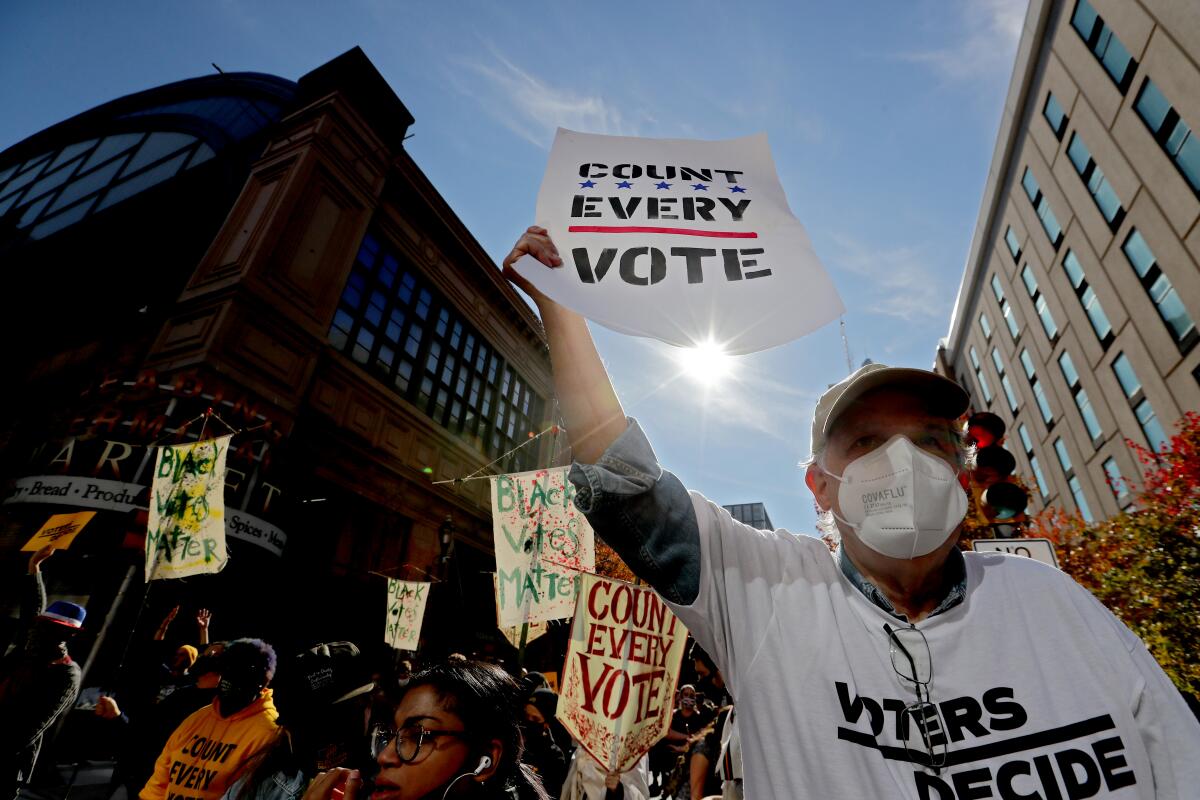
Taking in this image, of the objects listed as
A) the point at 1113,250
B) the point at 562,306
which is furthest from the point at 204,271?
the point at 1113,250

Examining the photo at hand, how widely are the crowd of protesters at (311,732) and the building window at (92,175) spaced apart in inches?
663

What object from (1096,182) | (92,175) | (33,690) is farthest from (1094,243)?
(92,175)

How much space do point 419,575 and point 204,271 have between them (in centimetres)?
915

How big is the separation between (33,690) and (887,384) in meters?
7.20

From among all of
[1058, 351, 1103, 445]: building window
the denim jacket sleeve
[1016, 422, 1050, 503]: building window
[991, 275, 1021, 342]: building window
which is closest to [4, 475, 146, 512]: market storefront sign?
the denim jacket sleeve

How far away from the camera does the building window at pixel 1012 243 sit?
82.0 ft

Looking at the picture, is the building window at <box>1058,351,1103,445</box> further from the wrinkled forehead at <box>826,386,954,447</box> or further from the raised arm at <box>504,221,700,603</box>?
the raised arm at <box>504,221,700,603</box>

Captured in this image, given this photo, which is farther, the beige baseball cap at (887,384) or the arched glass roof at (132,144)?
the arched glass roof at (132,144)

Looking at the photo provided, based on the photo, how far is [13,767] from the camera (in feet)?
15.4

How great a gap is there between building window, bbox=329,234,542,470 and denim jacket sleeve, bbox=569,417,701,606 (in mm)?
14301

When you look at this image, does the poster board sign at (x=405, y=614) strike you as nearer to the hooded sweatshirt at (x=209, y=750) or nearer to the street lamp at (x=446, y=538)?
the street lamp at (x=446, y=538)

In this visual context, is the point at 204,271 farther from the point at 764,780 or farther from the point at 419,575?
the point at 764,780

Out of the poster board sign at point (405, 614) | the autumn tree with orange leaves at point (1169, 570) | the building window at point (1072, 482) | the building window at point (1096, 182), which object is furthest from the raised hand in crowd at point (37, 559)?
the building window at point (1072, 482)

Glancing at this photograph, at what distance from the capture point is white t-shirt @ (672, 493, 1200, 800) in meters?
1.09
